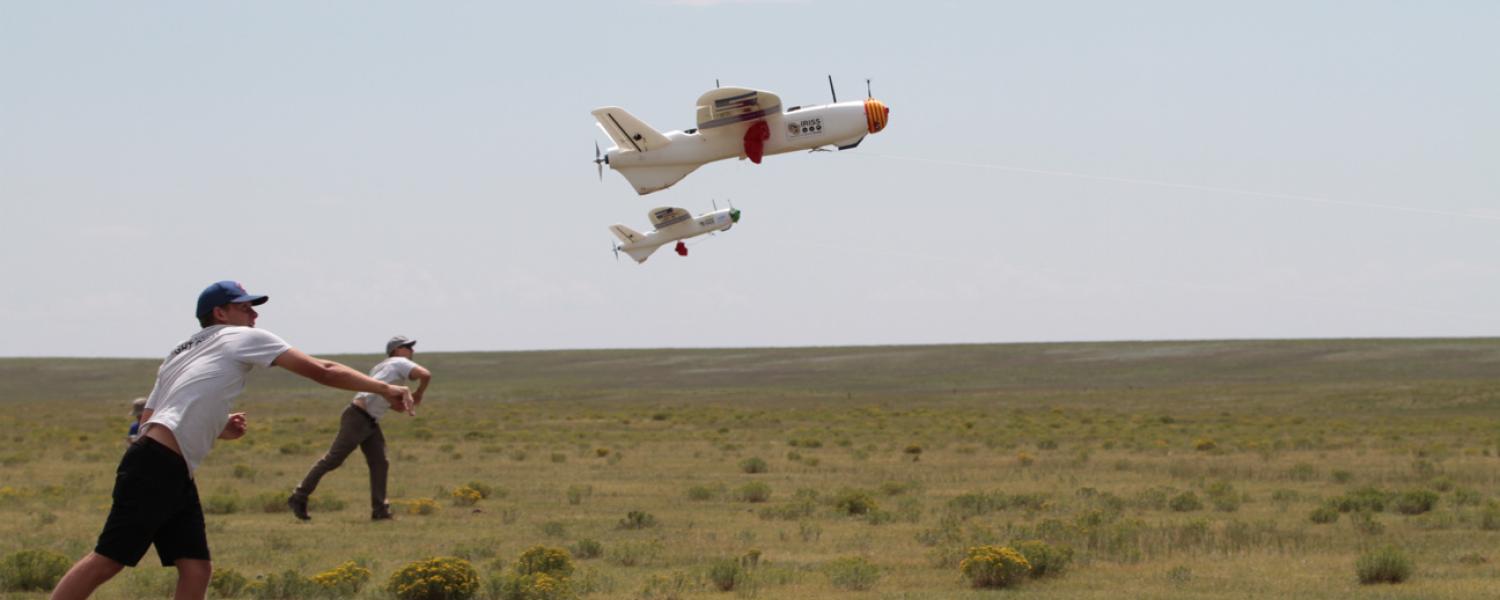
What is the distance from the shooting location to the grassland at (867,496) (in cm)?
1350

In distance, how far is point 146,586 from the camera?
12.4 m

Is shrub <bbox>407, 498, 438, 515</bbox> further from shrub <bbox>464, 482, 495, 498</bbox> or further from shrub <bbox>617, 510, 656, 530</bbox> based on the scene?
shrub <bbox>617, 510, 656, 530</bbox>

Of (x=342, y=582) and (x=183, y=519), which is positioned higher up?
(x=183, y=519)

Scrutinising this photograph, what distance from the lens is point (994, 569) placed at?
12672 millimetres

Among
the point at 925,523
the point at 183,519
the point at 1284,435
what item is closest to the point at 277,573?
the point at 183,519

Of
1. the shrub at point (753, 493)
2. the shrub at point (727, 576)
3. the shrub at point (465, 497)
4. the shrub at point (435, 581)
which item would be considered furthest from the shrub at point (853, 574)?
the shrub at point (465, 497)

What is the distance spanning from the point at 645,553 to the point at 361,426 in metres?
4.01

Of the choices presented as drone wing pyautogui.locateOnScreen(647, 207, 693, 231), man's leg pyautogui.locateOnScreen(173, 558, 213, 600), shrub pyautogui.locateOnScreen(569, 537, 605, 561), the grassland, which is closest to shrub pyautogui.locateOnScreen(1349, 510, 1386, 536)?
the grassland

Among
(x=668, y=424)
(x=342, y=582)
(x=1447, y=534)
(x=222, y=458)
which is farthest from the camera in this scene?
(x=668, y=424)

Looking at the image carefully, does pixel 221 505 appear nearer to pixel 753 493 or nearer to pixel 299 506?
pixel 299 506

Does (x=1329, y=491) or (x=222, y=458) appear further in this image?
(x=222, y=458)

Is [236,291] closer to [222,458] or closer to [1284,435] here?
[222,458]

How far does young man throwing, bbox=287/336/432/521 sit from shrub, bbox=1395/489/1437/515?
10643 millimetres

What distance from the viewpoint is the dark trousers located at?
17.1 meters
